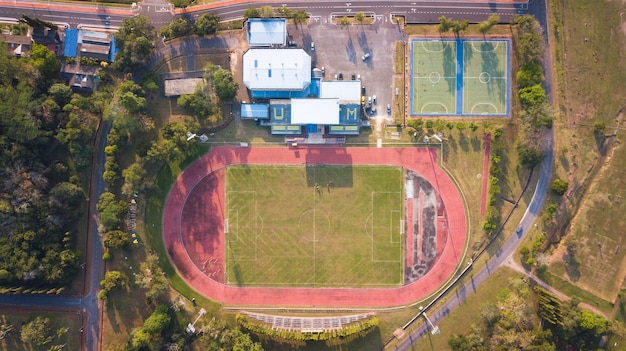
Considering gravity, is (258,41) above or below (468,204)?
above

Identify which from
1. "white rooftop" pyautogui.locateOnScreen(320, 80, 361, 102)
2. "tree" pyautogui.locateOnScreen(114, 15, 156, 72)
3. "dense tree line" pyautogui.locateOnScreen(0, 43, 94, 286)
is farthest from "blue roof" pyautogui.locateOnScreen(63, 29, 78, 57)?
"white rooftop" pyautogui.locateOnScreen(320, 80, 361, 102)

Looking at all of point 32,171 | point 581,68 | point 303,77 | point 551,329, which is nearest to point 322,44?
point 303,77

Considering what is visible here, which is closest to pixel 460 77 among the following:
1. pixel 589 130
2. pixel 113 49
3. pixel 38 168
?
pixel 589 130

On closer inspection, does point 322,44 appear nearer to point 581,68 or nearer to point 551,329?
point 581,68

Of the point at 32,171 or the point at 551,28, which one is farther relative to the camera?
the point at 551,28

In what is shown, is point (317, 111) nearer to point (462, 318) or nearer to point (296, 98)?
point (296, 98)

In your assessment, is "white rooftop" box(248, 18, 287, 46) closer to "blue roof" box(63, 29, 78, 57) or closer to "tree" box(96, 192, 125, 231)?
"blue roof" box(63, 29, 78, 57)
